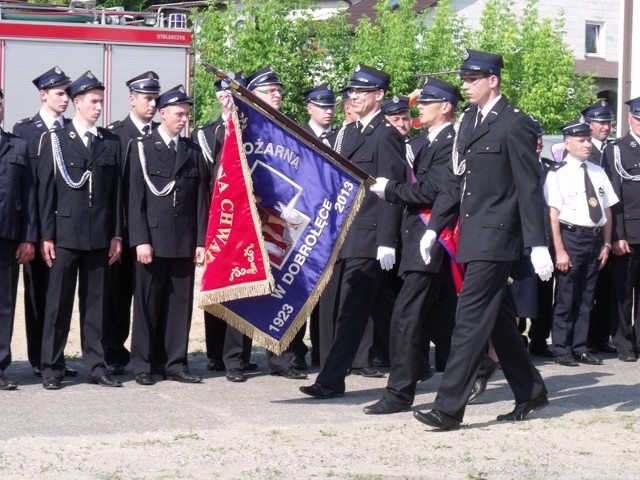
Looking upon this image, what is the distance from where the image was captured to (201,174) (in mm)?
9844

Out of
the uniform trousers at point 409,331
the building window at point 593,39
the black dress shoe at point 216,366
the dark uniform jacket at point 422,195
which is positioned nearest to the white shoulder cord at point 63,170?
the black dress shoe at point 216,366

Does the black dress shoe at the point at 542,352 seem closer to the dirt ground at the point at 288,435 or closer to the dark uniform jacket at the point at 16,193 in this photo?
the dirt ground at the point at 288,435

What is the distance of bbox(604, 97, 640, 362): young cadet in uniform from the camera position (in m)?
11.5

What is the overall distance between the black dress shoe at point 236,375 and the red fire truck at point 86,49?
375 inches

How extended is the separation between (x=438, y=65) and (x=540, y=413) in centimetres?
1617

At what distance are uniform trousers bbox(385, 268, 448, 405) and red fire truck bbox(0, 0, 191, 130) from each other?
1091 cm

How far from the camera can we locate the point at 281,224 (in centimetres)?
883

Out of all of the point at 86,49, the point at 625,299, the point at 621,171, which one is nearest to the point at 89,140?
the point at 621,171

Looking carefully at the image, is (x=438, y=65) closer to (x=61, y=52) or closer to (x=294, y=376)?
(x=61, y=52)

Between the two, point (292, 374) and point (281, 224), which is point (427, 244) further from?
point (292, 374)

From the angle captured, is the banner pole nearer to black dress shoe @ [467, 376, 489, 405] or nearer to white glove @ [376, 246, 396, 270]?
white glove @ [376, 246, 396, 270]

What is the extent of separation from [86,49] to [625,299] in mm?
10165

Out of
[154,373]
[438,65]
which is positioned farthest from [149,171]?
[438,65]

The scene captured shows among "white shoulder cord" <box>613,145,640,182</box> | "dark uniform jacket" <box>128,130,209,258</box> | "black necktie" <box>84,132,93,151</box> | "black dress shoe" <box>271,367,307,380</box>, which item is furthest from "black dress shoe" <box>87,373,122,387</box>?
"white shoulder cord" <box>613,145,640,182</box>
